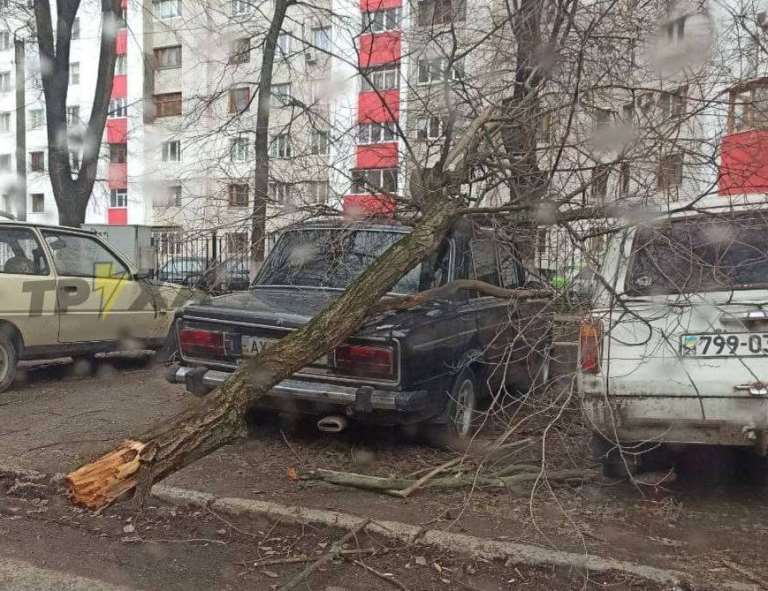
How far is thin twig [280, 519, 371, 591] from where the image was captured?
3.25 meters

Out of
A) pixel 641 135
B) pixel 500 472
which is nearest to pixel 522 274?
pixel 641 135

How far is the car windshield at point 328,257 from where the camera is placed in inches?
218

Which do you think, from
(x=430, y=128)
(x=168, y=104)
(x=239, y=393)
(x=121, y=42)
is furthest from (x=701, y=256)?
(x=121, y=42)

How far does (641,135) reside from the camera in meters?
4.83

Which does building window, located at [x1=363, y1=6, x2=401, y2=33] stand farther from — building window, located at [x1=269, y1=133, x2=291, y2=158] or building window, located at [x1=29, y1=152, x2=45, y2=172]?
building window, located at [x1=29, y1=152, x2=45, y2=172]

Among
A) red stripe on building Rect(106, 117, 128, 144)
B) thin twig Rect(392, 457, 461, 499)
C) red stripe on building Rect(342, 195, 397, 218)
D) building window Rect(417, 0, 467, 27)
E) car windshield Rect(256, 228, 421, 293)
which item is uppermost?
red stripe on building Rect(106, 117, 128, 144)

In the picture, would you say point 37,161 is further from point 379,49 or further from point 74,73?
point 379,49

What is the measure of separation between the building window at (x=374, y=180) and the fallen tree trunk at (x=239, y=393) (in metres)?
1.32

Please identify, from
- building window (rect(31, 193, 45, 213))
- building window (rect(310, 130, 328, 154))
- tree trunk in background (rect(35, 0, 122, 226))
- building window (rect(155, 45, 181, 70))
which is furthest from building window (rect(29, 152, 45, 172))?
building window (rect(310, 130, 328, 154))

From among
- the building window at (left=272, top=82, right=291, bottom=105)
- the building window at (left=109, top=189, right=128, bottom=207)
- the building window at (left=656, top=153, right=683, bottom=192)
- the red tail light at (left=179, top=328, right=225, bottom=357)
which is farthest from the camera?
the building window at (left=109, top=189, right=128, bottom=207)

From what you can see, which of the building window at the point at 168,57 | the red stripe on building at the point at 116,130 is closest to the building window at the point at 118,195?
the red stripe on building at the point at 116,130

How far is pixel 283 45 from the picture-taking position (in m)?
9.32

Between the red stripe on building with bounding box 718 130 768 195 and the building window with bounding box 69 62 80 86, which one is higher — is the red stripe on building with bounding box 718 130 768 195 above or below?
below

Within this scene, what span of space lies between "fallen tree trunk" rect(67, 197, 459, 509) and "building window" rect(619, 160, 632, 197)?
1.17 m
